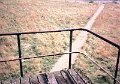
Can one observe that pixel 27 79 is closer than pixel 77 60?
Yes

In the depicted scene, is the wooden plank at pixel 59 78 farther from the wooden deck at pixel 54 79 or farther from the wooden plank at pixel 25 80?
the wooden plank at pixel 25 80

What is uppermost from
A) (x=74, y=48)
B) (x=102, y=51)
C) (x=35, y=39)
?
(x=35, y=39)

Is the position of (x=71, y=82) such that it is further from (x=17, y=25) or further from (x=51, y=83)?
(x=17, y=25)

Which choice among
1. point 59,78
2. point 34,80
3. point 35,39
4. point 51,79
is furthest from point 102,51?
point 34,80

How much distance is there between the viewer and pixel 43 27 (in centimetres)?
1708

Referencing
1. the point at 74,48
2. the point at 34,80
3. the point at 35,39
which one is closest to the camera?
the point at 34,80

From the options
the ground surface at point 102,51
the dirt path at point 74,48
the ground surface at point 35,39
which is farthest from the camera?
the ground surface at point 35,39

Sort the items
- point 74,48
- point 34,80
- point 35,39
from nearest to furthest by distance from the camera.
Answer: point 34,80, point 74,48, point 35,39

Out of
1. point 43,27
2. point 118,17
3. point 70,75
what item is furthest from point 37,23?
point 70,75

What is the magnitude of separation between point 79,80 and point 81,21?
50.0ft

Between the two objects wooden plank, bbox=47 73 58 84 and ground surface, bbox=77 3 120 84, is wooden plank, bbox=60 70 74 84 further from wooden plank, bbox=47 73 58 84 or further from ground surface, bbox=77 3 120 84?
ground surface, bbox=77 3 120 84

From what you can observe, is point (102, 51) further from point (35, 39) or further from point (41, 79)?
point (41, 79)

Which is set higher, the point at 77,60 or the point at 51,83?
the point at 51,83

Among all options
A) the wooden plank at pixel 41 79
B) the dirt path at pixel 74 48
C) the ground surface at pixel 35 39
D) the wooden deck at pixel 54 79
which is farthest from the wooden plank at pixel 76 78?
the ground surface at pixel 35 39
